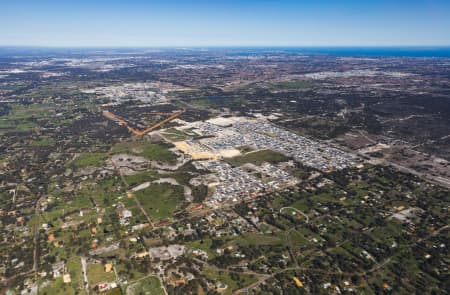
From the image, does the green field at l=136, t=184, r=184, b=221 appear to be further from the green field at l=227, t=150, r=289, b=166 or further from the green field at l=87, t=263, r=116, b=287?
the green field at l=227, t=150, r=289, b=166

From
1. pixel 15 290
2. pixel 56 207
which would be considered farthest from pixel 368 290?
pixel 56 207

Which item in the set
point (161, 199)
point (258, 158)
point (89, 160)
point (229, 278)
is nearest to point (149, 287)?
point (229, 278)

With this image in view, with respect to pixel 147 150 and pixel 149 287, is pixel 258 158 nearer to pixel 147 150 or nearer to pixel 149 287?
pixel 147 150

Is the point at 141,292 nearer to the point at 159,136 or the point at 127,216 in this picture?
the point at 127,216

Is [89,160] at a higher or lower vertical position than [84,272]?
higher

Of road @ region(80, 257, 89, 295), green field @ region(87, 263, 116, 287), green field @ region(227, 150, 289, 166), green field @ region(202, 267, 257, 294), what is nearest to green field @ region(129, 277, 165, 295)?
green field @ region(87, 263, 116, 287)

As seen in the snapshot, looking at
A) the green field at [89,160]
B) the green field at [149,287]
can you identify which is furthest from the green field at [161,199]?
the green field at [89,160]

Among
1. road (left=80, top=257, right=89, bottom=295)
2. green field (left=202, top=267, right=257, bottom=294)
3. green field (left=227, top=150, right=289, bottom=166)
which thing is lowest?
road (left=80, top=257, right=89, bottom=295)
